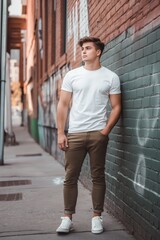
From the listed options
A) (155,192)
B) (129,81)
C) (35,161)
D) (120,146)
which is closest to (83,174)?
(120,146)

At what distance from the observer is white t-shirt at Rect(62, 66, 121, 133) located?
377 cm

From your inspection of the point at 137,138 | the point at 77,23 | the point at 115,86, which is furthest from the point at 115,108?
the point at 77,23

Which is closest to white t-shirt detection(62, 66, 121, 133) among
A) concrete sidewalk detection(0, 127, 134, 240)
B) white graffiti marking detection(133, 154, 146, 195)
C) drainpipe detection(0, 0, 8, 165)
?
white graffiti marking detection(133, 154, 146, 195)

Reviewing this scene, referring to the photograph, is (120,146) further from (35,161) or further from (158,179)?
(35,161)

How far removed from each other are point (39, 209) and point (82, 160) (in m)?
1.37

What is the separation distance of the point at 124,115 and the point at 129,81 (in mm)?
374

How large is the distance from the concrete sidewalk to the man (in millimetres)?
195

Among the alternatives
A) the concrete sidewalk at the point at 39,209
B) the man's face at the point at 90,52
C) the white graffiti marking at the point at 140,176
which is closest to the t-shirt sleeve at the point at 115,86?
the man's face at the point at 90,52

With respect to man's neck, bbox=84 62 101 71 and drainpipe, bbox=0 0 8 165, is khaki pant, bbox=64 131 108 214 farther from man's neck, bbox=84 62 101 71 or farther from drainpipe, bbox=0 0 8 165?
drainpipe, bbox=0 0 8 165

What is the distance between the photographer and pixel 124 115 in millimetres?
4047

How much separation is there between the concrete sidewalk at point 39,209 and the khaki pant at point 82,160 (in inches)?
11.7

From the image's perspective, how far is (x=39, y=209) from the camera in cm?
491

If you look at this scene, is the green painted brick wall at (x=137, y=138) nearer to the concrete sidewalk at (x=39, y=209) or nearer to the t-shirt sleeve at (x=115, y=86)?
the t-shirt sleeve at (x=115, y=86)

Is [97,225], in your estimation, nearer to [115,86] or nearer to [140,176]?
[140,176]
